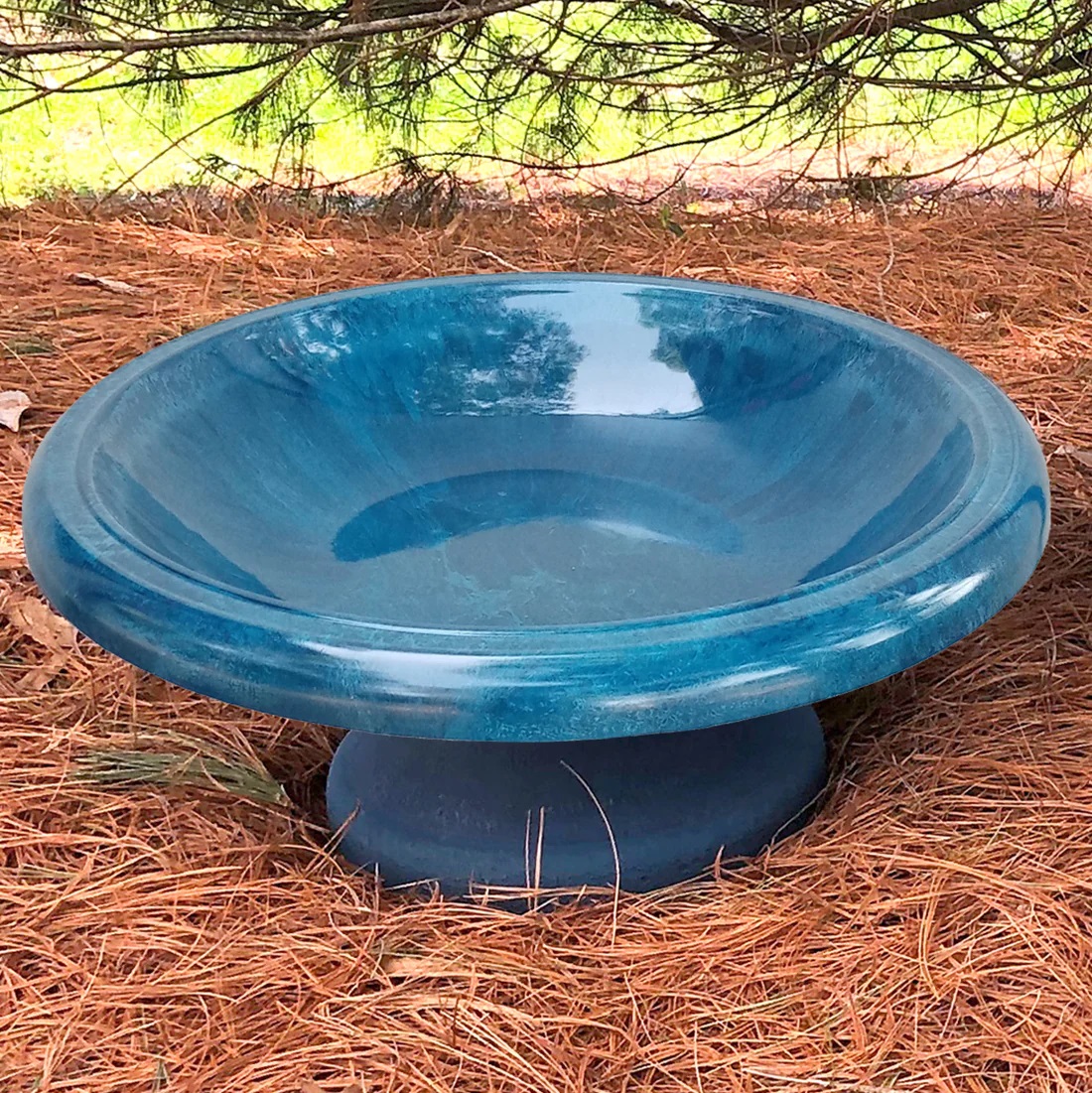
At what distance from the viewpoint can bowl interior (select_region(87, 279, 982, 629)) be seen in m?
1.30

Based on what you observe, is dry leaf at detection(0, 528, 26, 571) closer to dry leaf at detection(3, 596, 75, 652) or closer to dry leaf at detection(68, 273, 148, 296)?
dry leaf at detection(3, 596, 75, 652)

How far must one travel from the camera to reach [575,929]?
112 cm

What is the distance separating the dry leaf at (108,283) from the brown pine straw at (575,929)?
1064 millimetres

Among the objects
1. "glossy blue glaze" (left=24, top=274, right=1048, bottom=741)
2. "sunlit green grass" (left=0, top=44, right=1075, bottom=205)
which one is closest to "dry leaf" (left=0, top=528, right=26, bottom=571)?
"glossy blue glaze" (left=24, top=274, right=1048, bottom=741)

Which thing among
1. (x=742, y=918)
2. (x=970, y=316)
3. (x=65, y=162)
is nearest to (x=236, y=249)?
(x=970, y=316)

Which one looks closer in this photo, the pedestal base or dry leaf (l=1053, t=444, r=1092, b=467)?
the pedestal base

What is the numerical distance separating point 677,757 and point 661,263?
68.1 inches

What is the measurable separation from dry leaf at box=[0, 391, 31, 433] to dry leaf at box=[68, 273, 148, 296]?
57cm

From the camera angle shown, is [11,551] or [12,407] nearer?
[11,551]

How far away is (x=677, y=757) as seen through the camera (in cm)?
120

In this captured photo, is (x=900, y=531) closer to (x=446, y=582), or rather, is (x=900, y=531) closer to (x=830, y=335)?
(x=830, y=335)

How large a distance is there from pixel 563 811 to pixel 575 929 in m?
0.11

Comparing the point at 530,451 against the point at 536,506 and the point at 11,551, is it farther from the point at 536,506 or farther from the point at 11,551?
the point at 11,551

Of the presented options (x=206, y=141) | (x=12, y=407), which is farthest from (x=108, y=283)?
(x=206, y=141)
